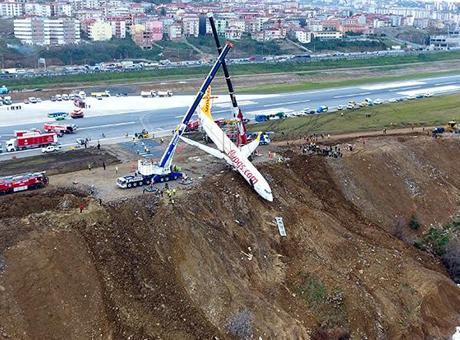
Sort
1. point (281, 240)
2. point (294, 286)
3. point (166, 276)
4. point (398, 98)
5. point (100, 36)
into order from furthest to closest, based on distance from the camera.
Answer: point (100, 36) → point (398, 98) → point (281, 240) → point (294, 286) → point (166, 276)

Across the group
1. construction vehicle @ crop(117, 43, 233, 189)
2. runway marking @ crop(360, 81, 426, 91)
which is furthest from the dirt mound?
runway marking @ crop(360, 81, 426, 91)

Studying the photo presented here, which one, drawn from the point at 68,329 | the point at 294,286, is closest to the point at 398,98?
the point at 294,286

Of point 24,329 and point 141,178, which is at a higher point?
point 141,178

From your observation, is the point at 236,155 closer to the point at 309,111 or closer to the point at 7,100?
the point at 309,111

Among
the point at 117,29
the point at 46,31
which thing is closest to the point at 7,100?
the point at 46,31

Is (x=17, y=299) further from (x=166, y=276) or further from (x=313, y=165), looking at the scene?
(x=313, y=165)
